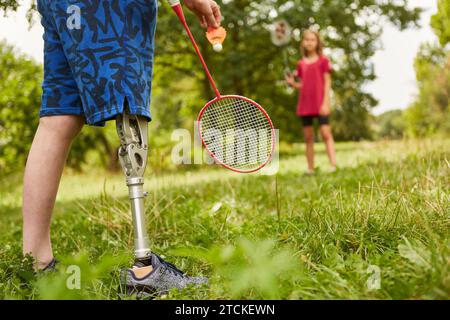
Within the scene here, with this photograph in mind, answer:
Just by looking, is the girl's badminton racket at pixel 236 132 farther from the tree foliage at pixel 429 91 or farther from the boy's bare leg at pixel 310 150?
the tree foliage at pixel 429 91

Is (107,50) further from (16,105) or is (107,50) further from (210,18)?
(16,105)

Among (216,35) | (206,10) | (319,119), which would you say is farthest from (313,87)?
(206,10)

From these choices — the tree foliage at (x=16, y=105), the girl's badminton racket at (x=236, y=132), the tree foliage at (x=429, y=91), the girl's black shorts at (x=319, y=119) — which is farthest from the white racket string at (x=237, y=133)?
the tree foliage at (x=429, y=91)

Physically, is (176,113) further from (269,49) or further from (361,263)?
(361,263)

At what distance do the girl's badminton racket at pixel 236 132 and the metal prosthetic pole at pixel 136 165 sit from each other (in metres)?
0.37

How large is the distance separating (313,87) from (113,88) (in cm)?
458

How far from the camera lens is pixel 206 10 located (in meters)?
1.86

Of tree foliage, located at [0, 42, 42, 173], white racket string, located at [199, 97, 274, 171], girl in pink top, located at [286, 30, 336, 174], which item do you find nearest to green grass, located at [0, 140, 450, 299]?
white racket string, located at [199, 97, 274, 171]

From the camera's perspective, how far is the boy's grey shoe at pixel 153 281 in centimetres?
165

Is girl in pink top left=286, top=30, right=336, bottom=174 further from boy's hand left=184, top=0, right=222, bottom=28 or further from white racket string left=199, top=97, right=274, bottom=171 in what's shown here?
boy's hand left=184, top=0, right=222, bottom=28

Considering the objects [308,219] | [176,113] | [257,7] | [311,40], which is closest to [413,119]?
[176,113]

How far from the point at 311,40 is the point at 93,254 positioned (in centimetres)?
428

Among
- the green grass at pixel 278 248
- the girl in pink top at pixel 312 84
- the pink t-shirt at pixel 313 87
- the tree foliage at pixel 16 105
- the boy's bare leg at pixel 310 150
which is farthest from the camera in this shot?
the tree foliage at pixel 16 105
